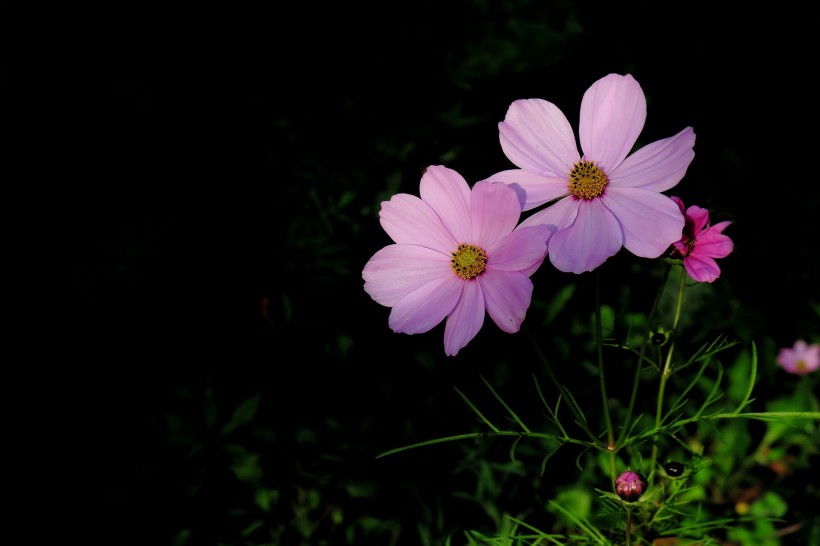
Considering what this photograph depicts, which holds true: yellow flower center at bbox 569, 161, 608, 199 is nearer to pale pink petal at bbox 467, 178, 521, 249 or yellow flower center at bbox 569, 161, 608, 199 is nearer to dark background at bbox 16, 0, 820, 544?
pale pink petal at bbox 467, 178, 521, 249

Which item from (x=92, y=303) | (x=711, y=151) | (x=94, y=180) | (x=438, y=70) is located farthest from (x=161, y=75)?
(x=711, y=151)

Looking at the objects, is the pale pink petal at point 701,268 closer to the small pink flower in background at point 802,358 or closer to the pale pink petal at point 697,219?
the pale pink petal at point 697,219

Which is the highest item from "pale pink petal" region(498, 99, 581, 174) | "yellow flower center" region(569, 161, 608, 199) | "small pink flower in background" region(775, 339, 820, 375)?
"pale pink petal" region(498, 99, 581, 174)

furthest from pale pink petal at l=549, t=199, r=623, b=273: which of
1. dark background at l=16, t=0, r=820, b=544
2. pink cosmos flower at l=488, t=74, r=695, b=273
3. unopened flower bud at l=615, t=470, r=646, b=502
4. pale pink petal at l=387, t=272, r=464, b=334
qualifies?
dark background at l=16, t=0, r=820, b=544

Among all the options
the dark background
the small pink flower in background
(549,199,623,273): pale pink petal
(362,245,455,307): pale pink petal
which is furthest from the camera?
the small pink flower in background

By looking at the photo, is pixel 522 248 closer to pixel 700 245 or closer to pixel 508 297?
pixel 508 297

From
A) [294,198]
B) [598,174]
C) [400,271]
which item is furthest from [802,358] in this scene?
[400,271]

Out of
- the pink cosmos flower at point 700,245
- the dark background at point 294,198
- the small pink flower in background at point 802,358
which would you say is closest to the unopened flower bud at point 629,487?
the pink cosmos flower at point 700,245

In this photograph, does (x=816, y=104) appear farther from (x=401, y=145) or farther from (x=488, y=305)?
(x=488, y=305)

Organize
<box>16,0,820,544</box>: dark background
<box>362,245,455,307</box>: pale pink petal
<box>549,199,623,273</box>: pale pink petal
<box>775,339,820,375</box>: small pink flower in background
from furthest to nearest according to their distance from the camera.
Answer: <box>775,339,820,375</box>: small pink flower in background < <box>16,0,820,544</box>: dark background < <box>362,245,455,307</box>: pale pink petal < <box>549,199,623,273</box>: pale pink petal
